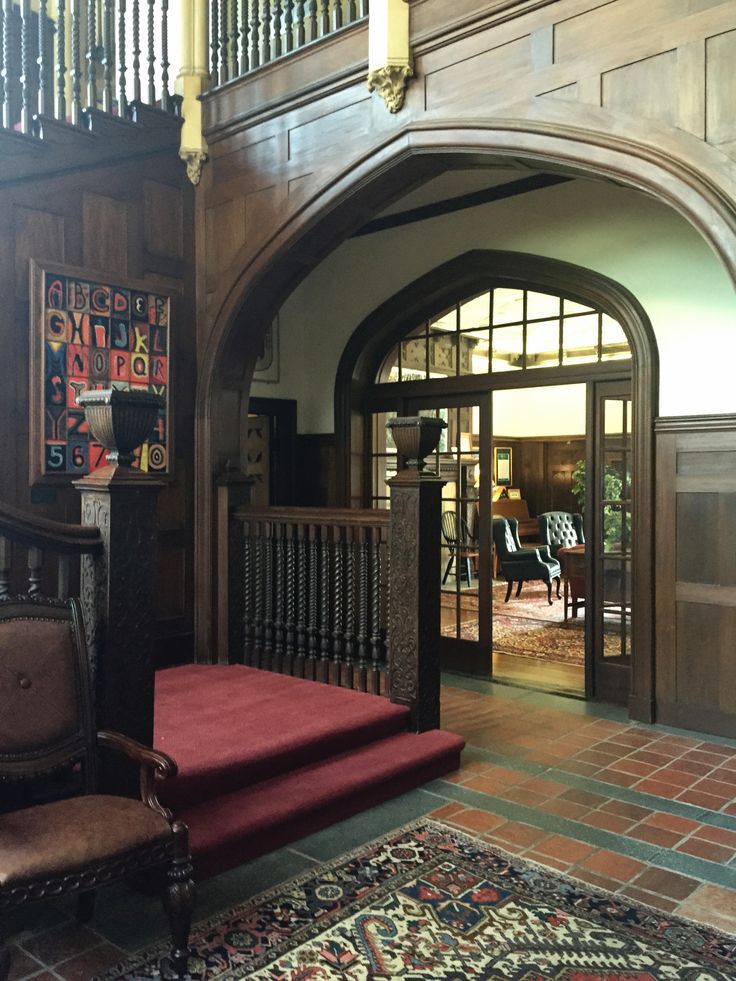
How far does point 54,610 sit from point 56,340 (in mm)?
2409

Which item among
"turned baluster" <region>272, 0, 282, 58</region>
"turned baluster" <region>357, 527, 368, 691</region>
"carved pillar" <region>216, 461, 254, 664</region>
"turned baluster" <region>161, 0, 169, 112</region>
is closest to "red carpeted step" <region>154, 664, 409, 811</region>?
"turned baluster" <region>357, 527, 368, 691</region>

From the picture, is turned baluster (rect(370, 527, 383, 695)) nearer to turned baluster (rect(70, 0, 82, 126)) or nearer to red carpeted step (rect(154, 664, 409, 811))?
red carpeted step (rect(154, 664, 409, 811))

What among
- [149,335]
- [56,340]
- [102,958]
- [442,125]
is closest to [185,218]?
[149,335]

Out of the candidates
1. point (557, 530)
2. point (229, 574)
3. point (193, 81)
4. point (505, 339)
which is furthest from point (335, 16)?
point (557, 530)

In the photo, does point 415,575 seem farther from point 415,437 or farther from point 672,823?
point 672,823

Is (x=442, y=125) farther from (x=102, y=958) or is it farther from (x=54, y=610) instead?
(x=102, y=958)

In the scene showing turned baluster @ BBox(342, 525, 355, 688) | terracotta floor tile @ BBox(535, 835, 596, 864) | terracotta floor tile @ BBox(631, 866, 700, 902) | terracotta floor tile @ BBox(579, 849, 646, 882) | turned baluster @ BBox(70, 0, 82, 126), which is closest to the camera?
terracotta floor tile @ BBox(631, 866, 700, 902)

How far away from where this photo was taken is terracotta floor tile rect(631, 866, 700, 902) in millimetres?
3025

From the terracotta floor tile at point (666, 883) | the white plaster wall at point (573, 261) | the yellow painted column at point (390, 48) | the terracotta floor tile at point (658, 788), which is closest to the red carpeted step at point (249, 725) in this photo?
the terracotta floor tile at point (658, 788)

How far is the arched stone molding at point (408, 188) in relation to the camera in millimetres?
3297

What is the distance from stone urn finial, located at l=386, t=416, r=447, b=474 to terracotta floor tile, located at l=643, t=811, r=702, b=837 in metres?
1.94

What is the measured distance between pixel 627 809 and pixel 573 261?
3.43 meters

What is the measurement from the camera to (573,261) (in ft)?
18.1

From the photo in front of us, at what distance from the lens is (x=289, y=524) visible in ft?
16.7
